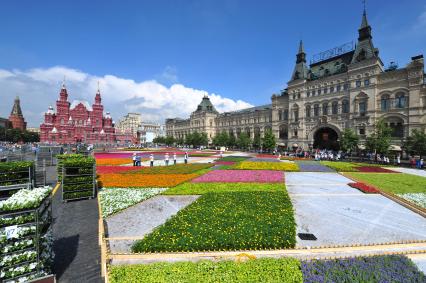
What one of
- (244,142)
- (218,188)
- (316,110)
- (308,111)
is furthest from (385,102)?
(218,188)

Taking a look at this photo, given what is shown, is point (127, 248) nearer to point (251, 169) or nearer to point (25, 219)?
point (25, 219)

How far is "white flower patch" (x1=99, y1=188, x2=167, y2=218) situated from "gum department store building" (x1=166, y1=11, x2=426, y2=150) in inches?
1820

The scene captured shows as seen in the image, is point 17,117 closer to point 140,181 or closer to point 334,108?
point 140,181

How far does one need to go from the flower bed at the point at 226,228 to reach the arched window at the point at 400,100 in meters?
43.2

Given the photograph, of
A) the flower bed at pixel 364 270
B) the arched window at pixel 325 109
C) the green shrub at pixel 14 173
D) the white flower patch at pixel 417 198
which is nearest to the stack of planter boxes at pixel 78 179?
the green shrub at pixel 14 173

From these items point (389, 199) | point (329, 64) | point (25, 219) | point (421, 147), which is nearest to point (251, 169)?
point (389, 199)

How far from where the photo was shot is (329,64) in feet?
184

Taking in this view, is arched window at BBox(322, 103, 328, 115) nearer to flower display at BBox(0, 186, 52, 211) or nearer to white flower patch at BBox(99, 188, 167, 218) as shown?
white flower patch at BBox(99, 188, 167, 218)

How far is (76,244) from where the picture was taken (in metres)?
7.60

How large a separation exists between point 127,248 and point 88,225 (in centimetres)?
339

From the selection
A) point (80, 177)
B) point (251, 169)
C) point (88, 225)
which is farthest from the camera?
point (251, 169)

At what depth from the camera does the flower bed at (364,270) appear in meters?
4.89

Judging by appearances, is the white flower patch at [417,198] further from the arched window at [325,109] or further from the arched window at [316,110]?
the arched window at [316,110]

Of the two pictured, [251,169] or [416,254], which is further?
[251,169]
